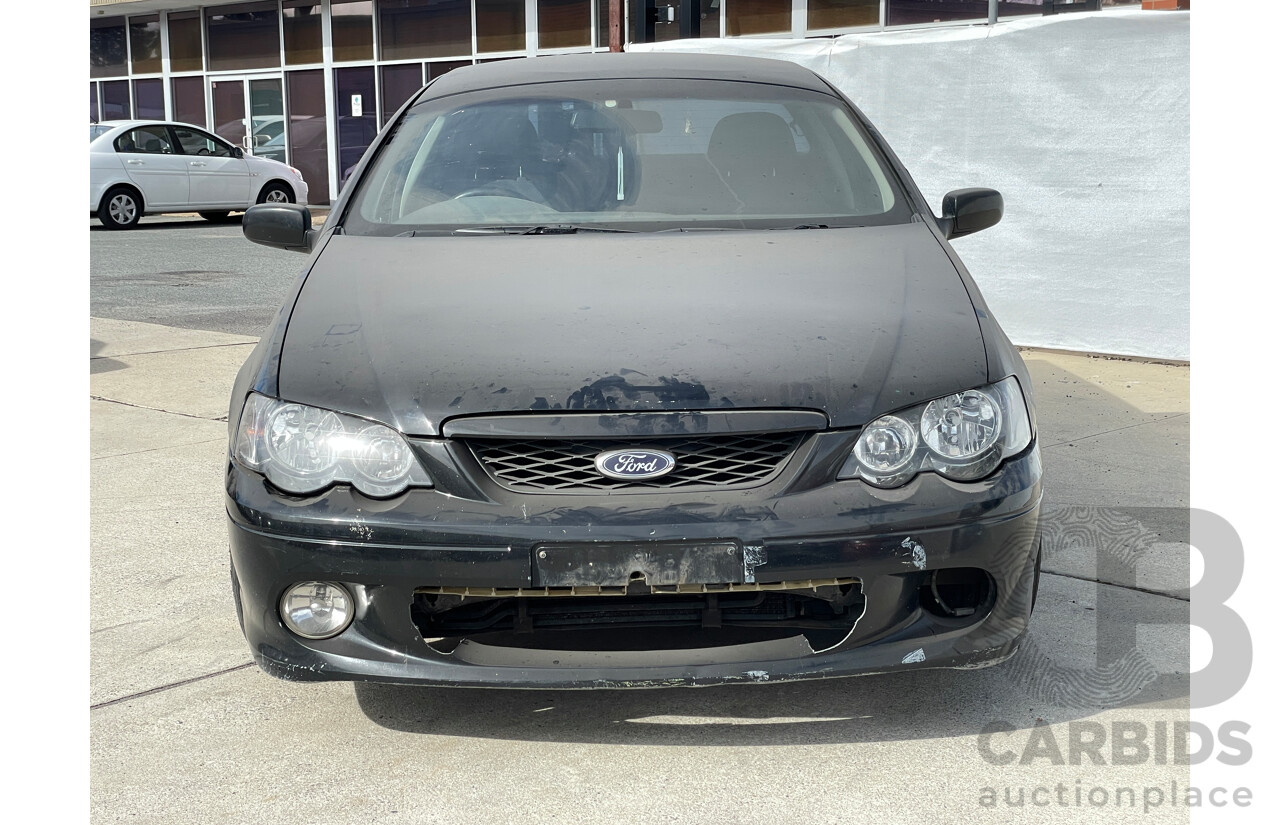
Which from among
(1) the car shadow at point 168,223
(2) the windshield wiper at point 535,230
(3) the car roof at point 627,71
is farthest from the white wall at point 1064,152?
(1) the car shadow at point 168,223

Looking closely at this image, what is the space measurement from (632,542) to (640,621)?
0.80 feet

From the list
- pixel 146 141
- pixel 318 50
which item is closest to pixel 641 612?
pixel 146 141

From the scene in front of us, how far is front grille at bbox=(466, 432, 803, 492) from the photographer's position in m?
2.61

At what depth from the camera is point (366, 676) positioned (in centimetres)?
267

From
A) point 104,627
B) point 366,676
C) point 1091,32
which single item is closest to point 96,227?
point 1091,32

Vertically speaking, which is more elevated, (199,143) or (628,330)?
(628,330)

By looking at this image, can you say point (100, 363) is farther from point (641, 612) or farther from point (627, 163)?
point (641, 612)

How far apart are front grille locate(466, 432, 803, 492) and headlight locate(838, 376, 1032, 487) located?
0.16 m

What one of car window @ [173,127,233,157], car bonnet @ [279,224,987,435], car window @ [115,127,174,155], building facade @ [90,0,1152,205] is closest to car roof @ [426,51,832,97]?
car bonnet @ [279,224,987,435]

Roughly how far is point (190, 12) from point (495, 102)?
22533 mm

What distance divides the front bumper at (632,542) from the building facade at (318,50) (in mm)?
13511

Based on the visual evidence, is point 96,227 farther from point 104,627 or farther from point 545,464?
point 545,464

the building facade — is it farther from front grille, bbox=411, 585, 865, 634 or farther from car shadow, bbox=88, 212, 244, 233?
front grille, bbox=411, 585, 865, 634

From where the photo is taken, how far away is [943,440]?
2.71 metres
